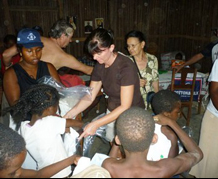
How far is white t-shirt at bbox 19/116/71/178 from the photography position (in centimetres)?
161

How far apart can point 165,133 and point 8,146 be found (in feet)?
3.97

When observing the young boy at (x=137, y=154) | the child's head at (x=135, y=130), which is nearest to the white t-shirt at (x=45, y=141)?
the young boy at (x=137, y=154)

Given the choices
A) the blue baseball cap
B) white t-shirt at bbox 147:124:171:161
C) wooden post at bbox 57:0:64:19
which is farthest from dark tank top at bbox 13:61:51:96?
wooden post at bbox 57:0:64:19

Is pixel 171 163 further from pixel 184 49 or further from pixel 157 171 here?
pixel 184 49

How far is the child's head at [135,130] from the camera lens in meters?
1.21

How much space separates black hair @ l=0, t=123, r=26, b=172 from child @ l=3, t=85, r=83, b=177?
24cm

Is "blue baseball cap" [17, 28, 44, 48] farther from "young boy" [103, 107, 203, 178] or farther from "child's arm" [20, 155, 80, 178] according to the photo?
"young boy" [103, 107, 203, 178]

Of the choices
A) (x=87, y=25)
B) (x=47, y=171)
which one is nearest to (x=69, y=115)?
(x=47, y=171)

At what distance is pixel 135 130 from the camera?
3.97 feet

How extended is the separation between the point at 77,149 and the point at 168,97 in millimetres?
1012

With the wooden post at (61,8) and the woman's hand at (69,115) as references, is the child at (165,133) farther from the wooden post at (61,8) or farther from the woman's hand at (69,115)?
the wooden post at (61,8)

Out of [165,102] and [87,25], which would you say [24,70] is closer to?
[165,102]

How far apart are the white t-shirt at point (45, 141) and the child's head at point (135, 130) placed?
0.66 metres

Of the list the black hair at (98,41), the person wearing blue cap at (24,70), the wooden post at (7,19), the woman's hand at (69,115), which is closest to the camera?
the black hair at (98,41)
